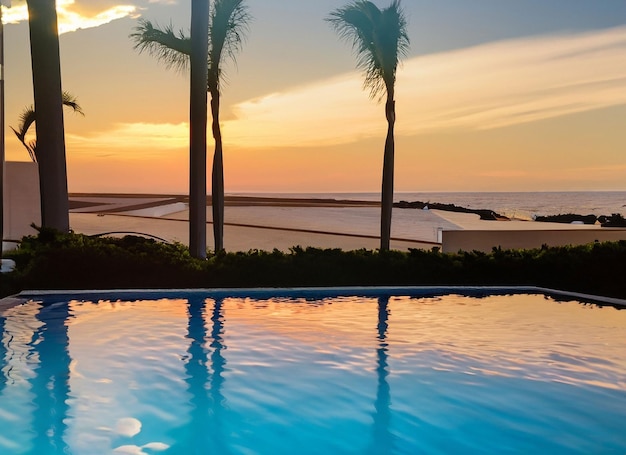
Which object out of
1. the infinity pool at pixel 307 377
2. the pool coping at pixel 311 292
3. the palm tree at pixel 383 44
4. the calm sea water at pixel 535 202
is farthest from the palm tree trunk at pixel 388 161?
the calm sea water at pixel 535 202

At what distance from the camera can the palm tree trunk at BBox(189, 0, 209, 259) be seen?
1420 cm

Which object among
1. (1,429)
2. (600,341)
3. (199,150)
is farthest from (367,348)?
(199,150)

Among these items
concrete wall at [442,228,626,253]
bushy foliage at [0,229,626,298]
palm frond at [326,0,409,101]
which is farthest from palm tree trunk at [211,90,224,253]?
concrete wall at [442,228,626,253]

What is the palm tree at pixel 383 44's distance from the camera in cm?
1584

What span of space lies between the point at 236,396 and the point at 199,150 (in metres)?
7.82

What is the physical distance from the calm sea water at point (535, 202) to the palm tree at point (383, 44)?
32431 mm

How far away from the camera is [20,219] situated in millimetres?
20969

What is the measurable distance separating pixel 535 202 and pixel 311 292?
71.9 meters

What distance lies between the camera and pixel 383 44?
52.0 feet

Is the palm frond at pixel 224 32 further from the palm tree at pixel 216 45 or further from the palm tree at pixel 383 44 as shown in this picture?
the palm tree at pixel 383 44

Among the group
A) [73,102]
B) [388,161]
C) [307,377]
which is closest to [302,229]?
[73,102]

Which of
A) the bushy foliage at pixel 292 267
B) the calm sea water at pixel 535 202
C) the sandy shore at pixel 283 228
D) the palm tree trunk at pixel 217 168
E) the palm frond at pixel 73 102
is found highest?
the palm frond at pixel 73 102

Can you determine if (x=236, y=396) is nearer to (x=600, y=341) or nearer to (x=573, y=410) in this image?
(x=573, y=410)

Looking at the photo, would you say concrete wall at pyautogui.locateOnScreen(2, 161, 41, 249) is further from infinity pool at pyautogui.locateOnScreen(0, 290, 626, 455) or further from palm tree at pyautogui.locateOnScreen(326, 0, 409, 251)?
palm tree at pyautogui.locateOnScreen(326, 0, 409, 251)
